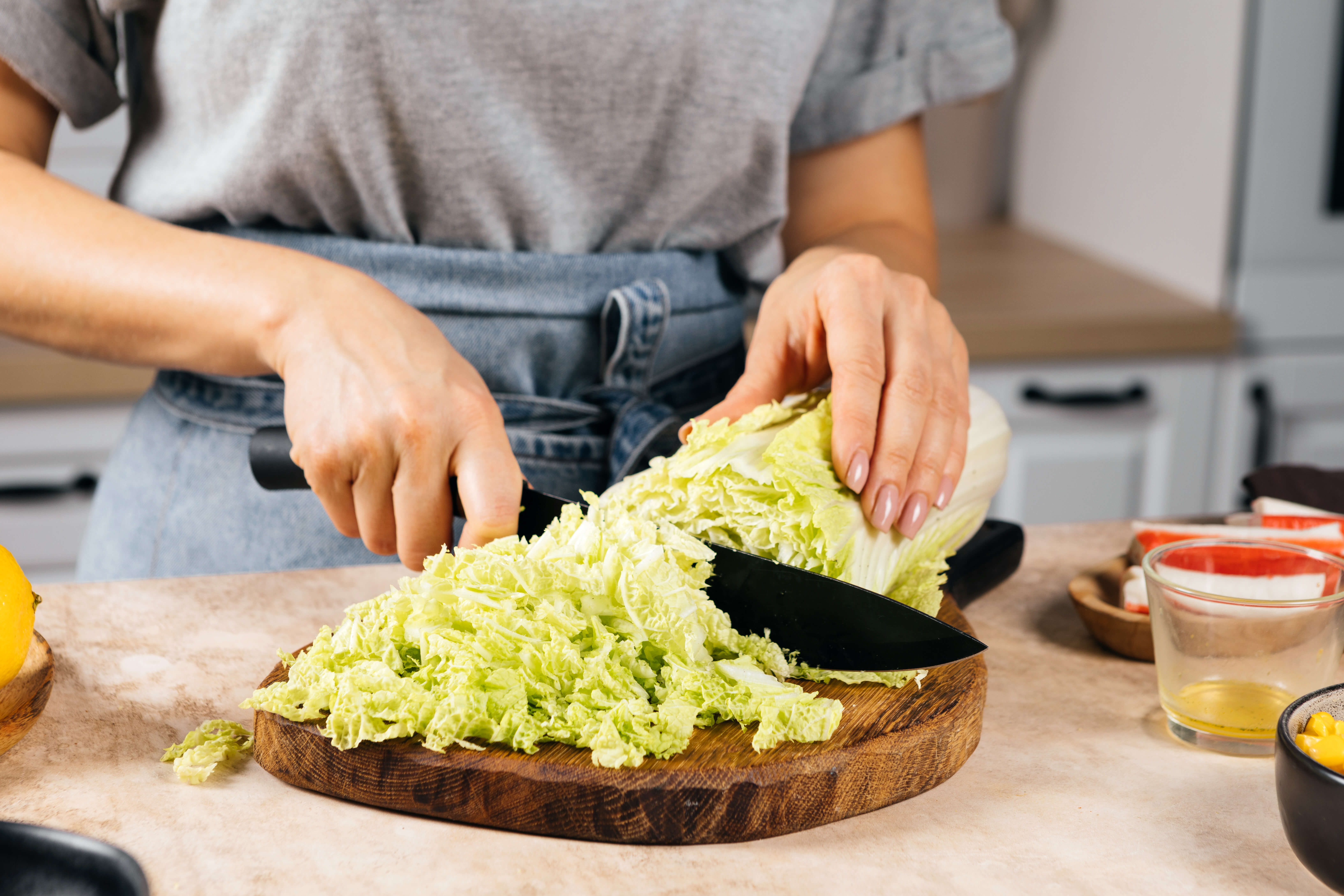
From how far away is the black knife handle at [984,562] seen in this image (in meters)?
1.18

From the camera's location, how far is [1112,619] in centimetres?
108

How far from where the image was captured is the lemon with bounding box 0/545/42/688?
2.93 ft

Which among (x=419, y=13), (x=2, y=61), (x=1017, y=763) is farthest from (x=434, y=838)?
(x=2, y=61)

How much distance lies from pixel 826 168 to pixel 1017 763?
966 millimetres

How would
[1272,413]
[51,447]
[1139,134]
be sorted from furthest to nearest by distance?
1. [1139,134]
2. [1272,413]
3. [51,447]

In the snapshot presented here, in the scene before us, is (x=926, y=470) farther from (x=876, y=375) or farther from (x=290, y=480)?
(x=290, y=480)

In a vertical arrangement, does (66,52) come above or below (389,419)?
above

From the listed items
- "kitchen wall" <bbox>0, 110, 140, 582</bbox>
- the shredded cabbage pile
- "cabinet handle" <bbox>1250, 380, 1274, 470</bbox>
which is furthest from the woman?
"cabinet handle" <bbox>1250, 380, 1274, 470</bbox>

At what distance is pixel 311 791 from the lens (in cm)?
85

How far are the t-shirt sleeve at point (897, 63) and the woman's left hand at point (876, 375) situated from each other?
39cm

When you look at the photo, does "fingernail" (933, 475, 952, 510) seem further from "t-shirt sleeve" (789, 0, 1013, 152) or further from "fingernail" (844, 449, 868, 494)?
"t-shirt sleeve" (789, 0, 1013, 152)

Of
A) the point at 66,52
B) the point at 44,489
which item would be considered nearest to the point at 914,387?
the point at 66,52

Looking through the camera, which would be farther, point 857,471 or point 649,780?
point 857,471

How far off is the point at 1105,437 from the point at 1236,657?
1728 mm
